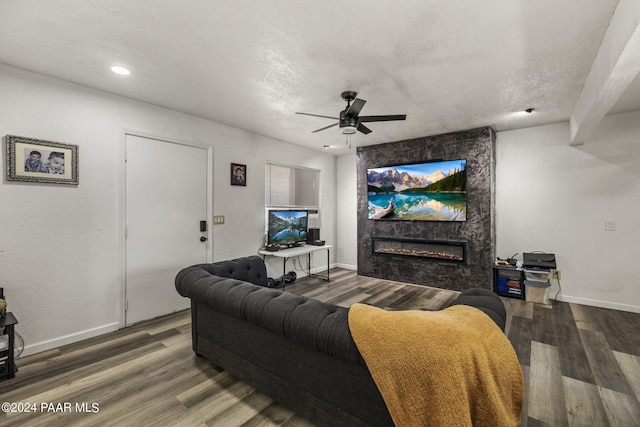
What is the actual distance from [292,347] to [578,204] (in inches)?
178

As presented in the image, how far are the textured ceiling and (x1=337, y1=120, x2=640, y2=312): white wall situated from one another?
25.4 inches

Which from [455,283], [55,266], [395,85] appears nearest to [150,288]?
[55,266]

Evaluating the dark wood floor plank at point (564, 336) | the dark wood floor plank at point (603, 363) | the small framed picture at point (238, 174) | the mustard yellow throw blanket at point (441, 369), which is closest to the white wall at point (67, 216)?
the small framed picture at point (238, 174)

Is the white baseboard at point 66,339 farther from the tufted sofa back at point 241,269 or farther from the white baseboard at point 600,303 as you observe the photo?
the white baseboard at point 600,303

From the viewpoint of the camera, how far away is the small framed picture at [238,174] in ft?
14.0

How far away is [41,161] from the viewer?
2.63m

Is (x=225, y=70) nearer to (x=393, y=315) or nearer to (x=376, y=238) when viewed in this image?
(x=393, y=315)

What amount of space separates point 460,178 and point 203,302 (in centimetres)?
413

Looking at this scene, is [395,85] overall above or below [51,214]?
above

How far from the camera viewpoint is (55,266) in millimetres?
2699

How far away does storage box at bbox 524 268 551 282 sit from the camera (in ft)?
12.8

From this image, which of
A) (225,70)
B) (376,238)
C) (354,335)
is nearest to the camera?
(354,335)

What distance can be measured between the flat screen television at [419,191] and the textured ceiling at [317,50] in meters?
1.29

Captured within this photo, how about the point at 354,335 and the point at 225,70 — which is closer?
the point at 354,335
